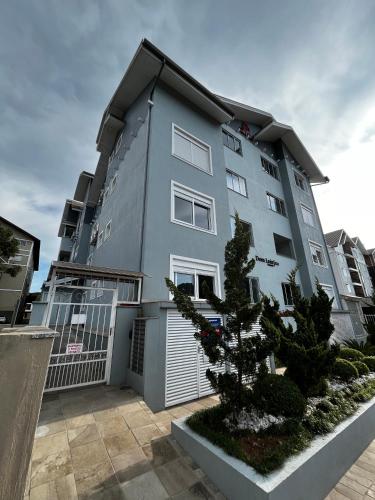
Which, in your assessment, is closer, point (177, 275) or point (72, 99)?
point (177, 275)

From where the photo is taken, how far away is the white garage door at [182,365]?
534 cm

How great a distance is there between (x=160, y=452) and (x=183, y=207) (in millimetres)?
8043

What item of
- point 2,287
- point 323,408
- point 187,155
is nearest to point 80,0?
point 187,155

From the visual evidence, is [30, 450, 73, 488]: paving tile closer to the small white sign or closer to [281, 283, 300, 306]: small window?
the small white sign

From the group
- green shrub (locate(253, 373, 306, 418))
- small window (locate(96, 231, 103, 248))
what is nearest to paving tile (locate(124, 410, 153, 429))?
green shrub (locate(253, 373, 306, 418))

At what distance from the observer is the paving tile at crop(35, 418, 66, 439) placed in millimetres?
3819

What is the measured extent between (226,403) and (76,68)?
1232 cm

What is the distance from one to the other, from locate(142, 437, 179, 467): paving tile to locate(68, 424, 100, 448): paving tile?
104 centimetres

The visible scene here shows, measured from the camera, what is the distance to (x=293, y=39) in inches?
281

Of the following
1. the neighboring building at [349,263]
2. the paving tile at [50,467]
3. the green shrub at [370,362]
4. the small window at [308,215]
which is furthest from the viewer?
the neighboring building at [349,263]

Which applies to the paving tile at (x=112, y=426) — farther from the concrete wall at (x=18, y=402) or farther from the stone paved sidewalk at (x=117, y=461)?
the concrete wall at (x=18, y=402)

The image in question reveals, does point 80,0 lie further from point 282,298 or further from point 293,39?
point 282,298

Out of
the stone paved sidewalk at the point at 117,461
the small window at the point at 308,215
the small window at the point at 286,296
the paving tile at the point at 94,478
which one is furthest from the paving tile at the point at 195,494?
the small window at the point at 308,215

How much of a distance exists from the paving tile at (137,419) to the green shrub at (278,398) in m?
2.34
